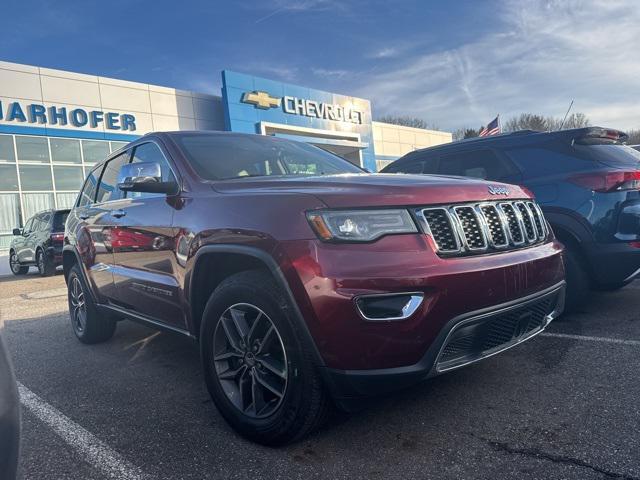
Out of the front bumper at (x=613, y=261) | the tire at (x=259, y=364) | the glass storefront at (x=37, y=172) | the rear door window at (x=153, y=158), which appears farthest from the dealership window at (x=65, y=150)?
the front bumper at (x=613, y=261)

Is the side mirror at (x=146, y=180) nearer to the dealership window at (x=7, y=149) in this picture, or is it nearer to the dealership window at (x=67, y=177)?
the dealership window at (x=7, y=149)

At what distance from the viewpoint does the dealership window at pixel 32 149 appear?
648 inches

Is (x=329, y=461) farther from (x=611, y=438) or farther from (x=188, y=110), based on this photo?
(x=188, y=110)

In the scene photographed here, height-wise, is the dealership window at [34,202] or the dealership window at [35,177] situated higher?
the dealership window at [35,177]

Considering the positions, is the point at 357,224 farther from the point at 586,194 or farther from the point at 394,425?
the point at 586,194

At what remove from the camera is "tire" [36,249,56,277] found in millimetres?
11891

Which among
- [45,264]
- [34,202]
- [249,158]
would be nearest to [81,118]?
[34,202]

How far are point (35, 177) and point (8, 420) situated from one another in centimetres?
1857

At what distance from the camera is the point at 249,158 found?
3365mm

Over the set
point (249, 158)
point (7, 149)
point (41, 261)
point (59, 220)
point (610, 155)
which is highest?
point (7, 149)

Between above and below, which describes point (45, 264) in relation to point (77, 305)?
above

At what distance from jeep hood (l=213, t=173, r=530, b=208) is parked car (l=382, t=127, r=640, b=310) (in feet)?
5.49

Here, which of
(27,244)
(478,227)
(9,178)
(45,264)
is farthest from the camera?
(9,178)

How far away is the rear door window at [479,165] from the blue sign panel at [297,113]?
14282 mm
